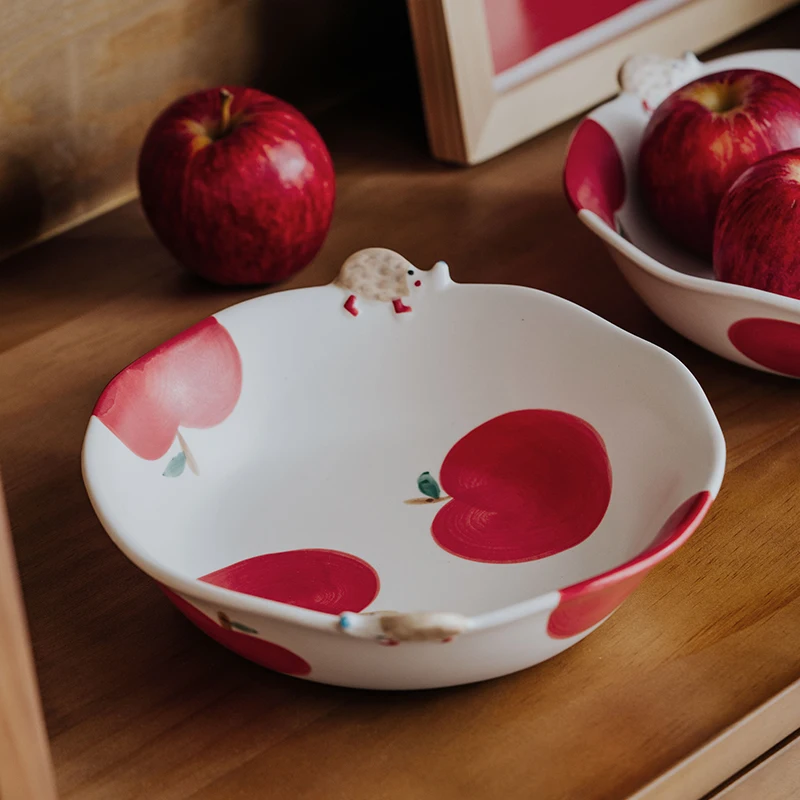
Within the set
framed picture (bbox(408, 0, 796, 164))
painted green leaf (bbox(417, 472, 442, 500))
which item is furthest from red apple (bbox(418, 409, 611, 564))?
framed picture (bbox(408, 0, 796, 164))

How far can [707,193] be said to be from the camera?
650mm

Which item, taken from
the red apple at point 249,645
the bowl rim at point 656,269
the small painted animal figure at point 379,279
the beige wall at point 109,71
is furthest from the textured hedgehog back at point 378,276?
the beige wall at point 109,71

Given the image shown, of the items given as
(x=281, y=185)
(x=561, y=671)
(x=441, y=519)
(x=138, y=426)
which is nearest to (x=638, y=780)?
(x=561, y=671)

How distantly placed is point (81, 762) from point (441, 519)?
0.19 m

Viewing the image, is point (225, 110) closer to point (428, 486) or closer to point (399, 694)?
point (428, 486)

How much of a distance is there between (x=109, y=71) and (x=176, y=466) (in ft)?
1.23

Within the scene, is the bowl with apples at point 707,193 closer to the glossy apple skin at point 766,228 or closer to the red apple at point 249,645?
the glossy apple skin at point 766,228

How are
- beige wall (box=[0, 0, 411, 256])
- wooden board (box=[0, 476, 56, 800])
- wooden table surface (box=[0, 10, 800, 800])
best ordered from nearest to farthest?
wooden board (box=[0, 476, 56, 800]), wooden table surface (box=[0, 10, 800, 800]), beige wall (box=[0, 0, 411, 256])

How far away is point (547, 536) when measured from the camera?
0.52 metres

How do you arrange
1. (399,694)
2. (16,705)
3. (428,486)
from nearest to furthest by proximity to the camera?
(16,705), (399,694), (428,486)

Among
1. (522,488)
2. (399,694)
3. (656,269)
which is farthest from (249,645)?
(656,269)

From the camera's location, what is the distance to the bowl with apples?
57 centimetres

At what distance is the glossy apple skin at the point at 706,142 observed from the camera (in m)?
0.64

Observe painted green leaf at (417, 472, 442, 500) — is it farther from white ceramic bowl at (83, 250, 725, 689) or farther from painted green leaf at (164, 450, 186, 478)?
painted green leaf at (164, 450, 186, 478)
